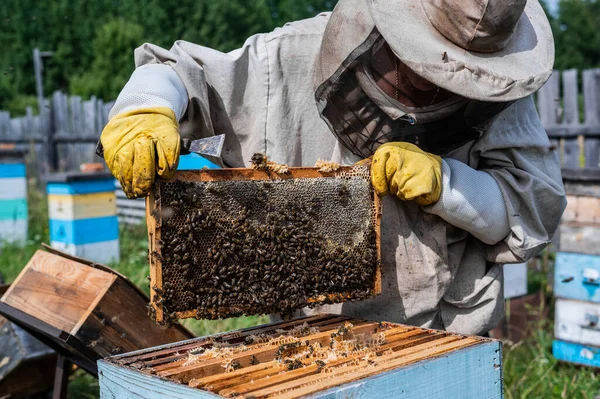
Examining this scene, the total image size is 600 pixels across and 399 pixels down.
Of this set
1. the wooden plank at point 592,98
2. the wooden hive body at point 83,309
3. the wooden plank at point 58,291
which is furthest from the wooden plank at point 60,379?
the wooden plank at point 592,98

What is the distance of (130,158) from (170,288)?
0.47 meters

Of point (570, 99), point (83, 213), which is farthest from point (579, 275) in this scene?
point (83, 213)

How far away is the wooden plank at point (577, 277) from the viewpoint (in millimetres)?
4707

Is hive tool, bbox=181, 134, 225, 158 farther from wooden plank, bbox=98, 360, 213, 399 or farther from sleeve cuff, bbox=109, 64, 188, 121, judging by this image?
wooden plank, bbox=98, 360, 213, 399

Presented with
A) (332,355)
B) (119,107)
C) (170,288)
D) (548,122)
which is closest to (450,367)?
(332,355)

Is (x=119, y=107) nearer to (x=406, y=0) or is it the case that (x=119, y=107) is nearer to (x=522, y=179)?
(x=406, y=0)

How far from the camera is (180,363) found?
2.02 m

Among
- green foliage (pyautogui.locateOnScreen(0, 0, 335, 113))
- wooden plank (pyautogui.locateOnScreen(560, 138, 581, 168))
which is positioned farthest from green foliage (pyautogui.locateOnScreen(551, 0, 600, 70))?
wooden plank (pyautogui.locateOnScreen(560, 138, 581, 168))

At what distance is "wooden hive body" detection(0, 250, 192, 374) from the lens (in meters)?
2.61

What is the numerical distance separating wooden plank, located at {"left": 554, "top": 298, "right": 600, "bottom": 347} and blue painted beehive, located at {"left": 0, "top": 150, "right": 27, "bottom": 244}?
6.46 metres

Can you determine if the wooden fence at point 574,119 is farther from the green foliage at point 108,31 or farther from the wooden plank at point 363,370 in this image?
the green foliage at point 108,31

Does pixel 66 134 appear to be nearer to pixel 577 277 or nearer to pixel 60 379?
pixel 60 379

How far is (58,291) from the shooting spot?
2848 millimetres

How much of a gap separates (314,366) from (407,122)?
107 centimetres
